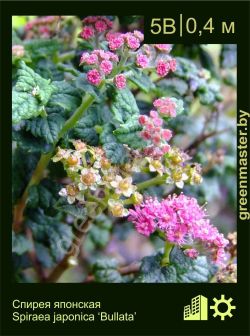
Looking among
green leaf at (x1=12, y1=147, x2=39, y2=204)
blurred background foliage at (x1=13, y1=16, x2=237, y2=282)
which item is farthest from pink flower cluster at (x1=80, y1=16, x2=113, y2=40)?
green leaf at (x1=12, y1=147, x2=39, y2=204)

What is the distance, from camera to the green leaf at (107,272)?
1139 mm

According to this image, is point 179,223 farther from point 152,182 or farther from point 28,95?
point 28,95

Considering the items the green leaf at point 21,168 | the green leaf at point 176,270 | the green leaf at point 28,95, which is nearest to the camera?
the green leaf at point 28,95

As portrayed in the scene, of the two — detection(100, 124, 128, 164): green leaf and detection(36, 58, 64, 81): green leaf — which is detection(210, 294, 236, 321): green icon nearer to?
detection(100, 124, 128, 164): green leaf

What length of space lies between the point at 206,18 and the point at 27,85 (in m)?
0.36

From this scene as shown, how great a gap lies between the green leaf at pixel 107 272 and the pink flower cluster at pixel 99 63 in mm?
394

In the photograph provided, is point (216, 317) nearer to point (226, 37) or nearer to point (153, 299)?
point (153, 299)

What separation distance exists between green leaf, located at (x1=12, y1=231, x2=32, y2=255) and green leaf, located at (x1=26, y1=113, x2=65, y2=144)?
253mm

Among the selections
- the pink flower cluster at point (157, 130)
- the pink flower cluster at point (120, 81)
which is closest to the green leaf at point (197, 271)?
the pink flower cluster at point (157, 130)

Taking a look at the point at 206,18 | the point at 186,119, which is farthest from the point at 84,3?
the point at 186,119

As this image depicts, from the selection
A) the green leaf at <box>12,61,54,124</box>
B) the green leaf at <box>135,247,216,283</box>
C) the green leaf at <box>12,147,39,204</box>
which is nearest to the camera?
the green leaf at <box>12,61,54,124</box>

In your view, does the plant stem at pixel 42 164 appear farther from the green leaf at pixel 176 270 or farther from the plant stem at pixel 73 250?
the green leaf at pixel 176 270

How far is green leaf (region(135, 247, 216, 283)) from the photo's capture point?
1.01 meters

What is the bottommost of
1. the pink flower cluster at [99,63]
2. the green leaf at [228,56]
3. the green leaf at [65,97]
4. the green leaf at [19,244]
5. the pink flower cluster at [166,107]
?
the green leaf at [19,244]
